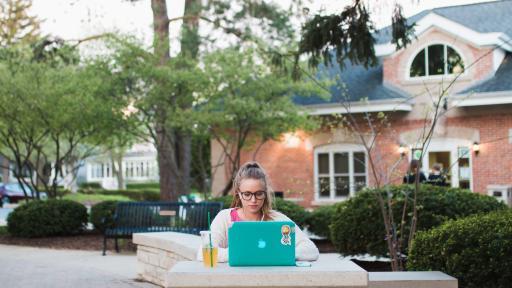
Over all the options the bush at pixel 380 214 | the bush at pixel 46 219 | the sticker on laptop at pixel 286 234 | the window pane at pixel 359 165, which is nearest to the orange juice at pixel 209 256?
the sticker on laptop at pixel 286 234

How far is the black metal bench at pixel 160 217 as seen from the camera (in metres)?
13.6

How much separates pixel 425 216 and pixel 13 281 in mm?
5218

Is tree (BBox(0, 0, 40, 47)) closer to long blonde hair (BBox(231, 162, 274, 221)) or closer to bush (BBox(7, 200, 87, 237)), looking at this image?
bush (BBox(7, 200, 87, 237))

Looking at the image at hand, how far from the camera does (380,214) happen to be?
9953mm

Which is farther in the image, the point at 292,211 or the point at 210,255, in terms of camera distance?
the point at 292,211

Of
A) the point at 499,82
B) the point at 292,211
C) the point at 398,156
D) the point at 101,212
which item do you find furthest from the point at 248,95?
the point at 499,82

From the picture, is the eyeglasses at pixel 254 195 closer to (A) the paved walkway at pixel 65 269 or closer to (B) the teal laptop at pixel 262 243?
(B) the teal laptop at pixel 262 243

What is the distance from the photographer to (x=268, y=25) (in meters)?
22.5

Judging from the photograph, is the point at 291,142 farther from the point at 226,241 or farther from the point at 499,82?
the point at 226,241

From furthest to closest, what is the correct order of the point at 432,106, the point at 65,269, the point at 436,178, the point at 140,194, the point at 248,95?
the point at 140,194 < the point at 432,106 < the point at 248,95 < the point at 436,178 < the point at 65,269

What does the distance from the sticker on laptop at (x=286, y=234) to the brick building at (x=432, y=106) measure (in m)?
16.8

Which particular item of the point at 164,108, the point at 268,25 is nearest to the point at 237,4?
the point at 268,25

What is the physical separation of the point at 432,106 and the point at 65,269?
12.3 m

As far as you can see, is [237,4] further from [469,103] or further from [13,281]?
[13,281]
